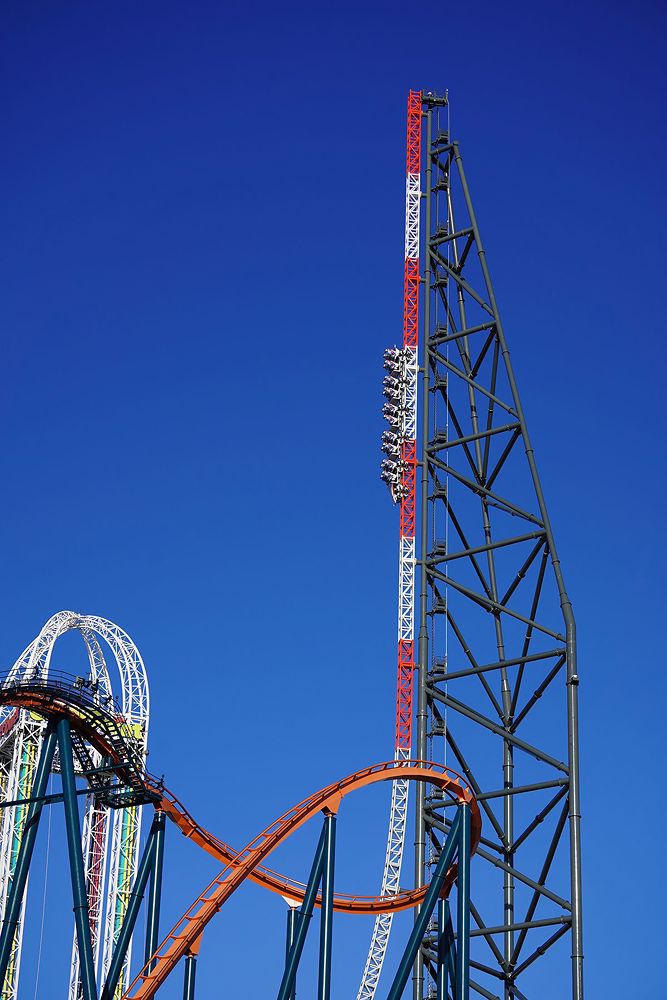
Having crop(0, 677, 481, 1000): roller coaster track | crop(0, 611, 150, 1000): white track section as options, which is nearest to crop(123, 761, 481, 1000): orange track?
crop(0, 677, 481, 1000): roller coaster track

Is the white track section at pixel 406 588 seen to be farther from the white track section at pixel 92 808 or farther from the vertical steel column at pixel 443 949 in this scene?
the vertical steel column at pixel 443 949

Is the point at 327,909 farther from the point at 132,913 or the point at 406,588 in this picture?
the point at 406,588

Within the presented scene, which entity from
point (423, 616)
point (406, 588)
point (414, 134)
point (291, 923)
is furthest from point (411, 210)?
point (291, 923)

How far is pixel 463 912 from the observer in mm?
35219

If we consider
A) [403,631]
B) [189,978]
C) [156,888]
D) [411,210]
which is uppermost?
[411,210]

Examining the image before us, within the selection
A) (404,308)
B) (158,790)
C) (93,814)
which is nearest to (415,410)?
(404,308)

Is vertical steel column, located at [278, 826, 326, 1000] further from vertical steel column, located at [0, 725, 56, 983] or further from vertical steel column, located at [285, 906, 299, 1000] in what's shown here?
vertical steel column, located at [0, 725, 56, 983]

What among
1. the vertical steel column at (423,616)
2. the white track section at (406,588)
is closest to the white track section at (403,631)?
the white track section at (406,588)

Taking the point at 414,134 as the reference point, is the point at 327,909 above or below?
below

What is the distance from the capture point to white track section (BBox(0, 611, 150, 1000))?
5412 centimetres

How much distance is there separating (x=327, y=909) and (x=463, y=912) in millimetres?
2854

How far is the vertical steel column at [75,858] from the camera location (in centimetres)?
3475

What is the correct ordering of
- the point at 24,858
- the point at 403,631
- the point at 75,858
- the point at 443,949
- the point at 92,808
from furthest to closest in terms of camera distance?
the point at 403,631 → the point at 92,808 → the point at 443,949 → the point at 24,858 → the point at 75,858

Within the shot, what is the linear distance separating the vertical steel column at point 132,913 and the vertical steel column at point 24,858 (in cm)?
227
